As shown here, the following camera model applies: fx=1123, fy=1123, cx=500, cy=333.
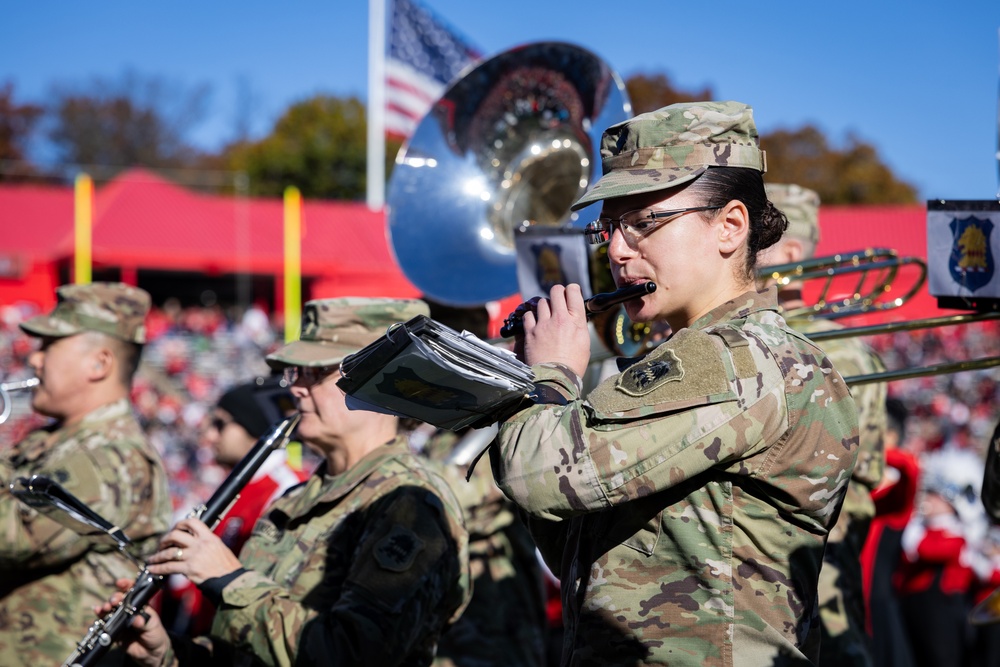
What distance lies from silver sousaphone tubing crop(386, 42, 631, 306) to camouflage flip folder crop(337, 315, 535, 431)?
1990 mm

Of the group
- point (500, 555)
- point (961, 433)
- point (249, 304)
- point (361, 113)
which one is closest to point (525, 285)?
point (500, 555)

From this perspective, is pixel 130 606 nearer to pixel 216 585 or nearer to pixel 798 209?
pixel 216 585

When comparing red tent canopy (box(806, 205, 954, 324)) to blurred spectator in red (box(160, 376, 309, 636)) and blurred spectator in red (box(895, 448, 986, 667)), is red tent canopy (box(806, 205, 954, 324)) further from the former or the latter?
blurred spectator in red (box(160, 376, 309, 636))

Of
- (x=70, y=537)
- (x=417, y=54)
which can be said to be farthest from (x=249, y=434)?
(x=417, y=54)

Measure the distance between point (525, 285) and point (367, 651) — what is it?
4.67ft

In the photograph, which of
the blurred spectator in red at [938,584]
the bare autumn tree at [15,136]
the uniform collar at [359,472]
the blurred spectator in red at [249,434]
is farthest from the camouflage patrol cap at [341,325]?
the bare autumn tree at [15,136]

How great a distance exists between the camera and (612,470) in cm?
192

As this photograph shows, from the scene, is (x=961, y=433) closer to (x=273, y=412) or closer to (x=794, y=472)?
(x=273, y=412)

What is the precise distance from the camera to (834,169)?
4569 centimetres

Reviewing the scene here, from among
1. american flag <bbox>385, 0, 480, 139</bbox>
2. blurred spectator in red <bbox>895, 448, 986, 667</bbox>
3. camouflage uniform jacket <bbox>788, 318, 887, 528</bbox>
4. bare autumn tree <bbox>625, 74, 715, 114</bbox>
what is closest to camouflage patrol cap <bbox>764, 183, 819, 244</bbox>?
camouflage uniform jacket <bbox>788, 318, 887, 528</bbox>

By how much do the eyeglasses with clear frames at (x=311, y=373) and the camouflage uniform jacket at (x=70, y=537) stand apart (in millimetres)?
1134

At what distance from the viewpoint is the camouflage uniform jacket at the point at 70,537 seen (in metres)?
3.86

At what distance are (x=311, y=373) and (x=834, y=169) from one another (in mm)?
45227

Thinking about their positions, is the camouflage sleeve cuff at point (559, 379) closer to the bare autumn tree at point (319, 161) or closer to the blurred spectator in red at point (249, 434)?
the blurred spectator in red at point (249, 434)
